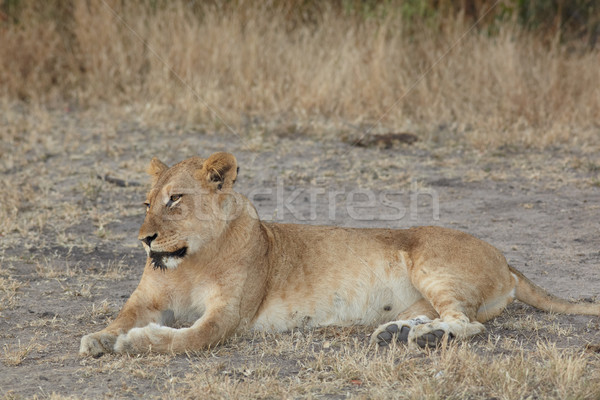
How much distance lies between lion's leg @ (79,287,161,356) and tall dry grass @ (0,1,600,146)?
5.53 metres

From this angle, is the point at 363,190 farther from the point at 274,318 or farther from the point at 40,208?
the point at 274,318

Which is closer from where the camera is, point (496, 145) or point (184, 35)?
point (496, 145)

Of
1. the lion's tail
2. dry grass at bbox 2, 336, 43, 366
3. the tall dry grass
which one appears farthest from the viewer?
the tall dry grass

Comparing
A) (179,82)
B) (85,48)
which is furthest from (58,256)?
(85,48)

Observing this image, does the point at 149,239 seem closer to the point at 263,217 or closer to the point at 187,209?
the point at 187,209

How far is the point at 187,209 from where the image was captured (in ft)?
14.3

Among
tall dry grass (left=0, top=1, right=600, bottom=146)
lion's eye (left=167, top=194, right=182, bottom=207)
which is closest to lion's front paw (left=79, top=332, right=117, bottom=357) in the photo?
lion's eye (left=167, top=194, right=182, bottom=207)

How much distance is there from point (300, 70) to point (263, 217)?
3.77 metres

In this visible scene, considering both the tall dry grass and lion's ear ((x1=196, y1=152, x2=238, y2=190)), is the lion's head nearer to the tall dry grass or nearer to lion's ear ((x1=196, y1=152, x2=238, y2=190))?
lion's ear ((x1=196, y1=152, x2=238, y2=190))

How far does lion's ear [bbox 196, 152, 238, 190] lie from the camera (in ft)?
14.6

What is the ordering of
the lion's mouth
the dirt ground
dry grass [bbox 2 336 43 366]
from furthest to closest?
the lion's mouth < dry grass [bbox 2 336 43 366] < the dirt ground

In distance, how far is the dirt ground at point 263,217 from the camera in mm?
3801

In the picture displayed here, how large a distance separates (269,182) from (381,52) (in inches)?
132

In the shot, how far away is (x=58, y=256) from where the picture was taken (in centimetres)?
610
